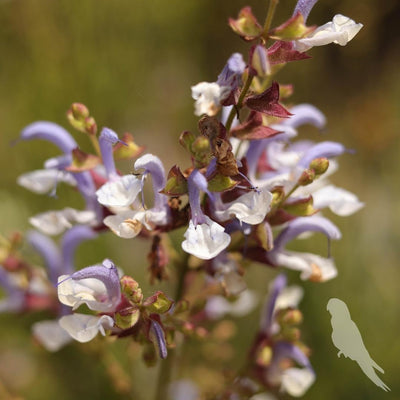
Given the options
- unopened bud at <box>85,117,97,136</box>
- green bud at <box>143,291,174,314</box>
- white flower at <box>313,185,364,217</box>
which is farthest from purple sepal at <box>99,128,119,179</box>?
white flower at <box>313,185,364,217</box>

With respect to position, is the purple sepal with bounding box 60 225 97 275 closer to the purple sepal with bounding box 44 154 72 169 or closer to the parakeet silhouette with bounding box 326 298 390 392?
the purple sepal with bounding box 44 154 72 169

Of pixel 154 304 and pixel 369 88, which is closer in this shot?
pixel 154 304

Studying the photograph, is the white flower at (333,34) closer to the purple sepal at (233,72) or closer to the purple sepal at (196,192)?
the purple sepal at (233,72)

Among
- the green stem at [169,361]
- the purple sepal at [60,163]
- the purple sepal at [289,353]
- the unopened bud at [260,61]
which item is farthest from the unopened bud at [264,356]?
the unopened bud at [260,61]

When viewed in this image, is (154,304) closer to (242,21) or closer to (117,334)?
(117,334)

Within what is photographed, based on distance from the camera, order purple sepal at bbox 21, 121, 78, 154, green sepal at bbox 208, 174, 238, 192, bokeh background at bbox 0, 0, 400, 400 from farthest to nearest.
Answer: bokeh background at bbox 0, 0, 400, 400 → purple sepal at bbox 21, 121, 78, 154 → green sepal at bbox 208, 174, 238, 192

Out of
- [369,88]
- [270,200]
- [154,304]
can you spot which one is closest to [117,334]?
[154,304]

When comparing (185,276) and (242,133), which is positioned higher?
(242,133)
